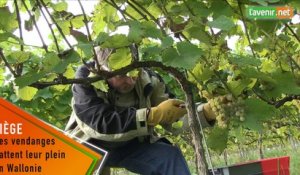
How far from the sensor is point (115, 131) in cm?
212

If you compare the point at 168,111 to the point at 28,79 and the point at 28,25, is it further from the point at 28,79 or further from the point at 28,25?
the point at 28,79

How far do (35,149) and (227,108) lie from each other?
494 millimetres

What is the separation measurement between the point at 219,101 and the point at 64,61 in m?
0.43

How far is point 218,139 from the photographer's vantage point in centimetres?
128

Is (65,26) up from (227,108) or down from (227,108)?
up

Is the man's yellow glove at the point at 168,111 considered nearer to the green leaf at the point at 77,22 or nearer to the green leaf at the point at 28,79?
the green leaf at the point at 77,22

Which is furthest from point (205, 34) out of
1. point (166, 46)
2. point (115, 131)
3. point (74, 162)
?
point (115, 131)

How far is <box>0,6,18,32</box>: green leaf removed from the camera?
1192 mm

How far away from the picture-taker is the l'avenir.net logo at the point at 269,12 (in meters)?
1.11

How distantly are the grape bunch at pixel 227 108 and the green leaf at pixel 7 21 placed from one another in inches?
21.8

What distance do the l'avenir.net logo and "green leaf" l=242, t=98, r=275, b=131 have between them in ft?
0.69

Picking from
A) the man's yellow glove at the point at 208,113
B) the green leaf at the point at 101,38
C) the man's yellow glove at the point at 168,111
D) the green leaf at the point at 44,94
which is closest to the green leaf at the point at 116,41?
the green leaf at the point at 101,38

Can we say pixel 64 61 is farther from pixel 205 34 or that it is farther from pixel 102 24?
pixel 102 24

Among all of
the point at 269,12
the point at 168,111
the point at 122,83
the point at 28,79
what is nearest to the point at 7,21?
the point at 28,79
